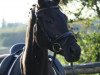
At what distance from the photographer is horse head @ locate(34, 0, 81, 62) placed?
14.0 ft

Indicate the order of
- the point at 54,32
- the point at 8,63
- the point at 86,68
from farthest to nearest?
the point at 86,68 → the point at 8,63 → the point at 54,32

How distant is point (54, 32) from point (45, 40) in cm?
→ 16

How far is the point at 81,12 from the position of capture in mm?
17969

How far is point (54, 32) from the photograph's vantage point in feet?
14.6

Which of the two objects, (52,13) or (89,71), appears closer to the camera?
(52,13)

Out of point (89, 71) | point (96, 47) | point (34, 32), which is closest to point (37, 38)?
point (34, 32)

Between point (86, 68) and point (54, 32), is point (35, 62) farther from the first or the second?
point (86, 68)

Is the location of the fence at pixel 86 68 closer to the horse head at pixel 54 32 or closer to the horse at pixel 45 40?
the horse at pixel 45 40

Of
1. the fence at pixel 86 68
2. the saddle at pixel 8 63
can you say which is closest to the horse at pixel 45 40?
the saddle at pixel 8 63

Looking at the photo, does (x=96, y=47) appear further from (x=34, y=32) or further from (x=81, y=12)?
(x=34, y=32)

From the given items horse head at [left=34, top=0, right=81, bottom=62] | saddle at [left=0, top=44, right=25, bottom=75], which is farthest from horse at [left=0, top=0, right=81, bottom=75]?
saddle at [left=0, top=44, right=25, bottom=75]

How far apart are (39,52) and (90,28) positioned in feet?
44.4

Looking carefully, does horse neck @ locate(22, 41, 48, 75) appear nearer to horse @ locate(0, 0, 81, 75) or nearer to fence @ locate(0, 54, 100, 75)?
horse @ locate(0, 0, 81, 75)

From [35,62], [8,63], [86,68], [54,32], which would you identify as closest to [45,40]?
[54,32]
